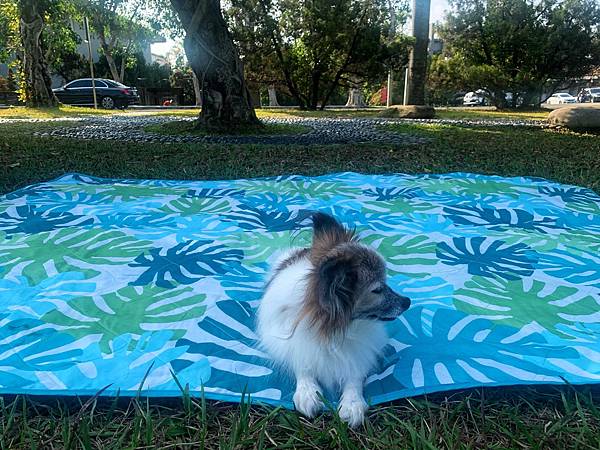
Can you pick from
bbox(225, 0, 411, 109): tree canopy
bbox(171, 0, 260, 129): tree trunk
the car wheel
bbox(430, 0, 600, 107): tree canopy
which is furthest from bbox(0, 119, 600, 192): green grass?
the car wheel

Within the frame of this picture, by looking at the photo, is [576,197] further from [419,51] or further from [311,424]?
[419,51]

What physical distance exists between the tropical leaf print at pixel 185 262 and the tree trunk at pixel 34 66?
63.6ft

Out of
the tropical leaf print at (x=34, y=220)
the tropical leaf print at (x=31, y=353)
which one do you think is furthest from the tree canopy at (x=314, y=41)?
the tropical leaf print at (x=31, y=353)

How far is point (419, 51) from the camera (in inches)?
550

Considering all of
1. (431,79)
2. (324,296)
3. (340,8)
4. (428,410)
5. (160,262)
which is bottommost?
(428,410)

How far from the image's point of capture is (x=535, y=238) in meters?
3.44

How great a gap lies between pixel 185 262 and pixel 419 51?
13.0 metres

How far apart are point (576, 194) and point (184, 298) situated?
13.0 feet

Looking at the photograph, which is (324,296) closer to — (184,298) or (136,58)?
(184,298)

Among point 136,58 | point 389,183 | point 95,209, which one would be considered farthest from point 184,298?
point 136,58

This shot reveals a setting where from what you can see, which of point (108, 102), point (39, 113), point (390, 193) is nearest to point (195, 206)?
point (390, 193)

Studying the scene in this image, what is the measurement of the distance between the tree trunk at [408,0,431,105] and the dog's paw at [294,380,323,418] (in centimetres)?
1374

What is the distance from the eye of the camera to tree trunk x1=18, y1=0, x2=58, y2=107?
18.6 meters

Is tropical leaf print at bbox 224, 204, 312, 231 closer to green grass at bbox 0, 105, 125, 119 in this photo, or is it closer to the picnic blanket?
the picnic blanket
